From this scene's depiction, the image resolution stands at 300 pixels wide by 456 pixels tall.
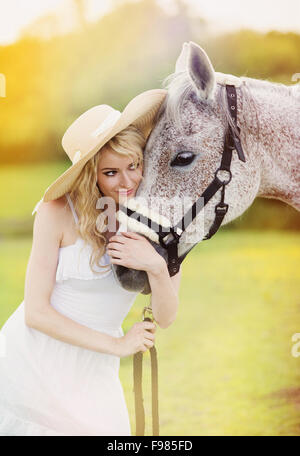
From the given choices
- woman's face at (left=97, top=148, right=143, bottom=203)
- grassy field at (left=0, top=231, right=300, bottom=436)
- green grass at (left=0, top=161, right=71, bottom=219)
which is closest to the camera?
woman's face at (left=97, top=148, right=143, bottom=203)

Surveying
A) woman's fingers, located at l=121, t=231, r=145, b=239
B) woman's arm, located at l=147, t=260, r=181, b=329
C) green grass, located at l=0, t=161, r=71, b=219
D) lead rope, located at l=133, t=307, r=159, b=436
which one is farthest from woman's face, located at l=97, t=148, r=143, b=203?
green grass, located at l=0, t=161, r=71, b=219

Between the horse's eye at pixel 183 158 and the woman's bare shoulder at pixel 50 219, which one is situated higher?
the horse's eye at pixel 183 158

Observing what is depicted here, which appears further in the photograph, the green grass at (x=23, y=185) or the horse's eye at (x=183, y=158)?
the green grass at (x=23, y=185)

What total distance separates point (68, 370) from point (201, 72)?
3.44 ft

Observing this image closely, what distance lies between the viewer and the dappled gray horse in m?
1.66

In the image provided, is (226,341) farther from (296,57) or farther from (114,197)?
(114,197)

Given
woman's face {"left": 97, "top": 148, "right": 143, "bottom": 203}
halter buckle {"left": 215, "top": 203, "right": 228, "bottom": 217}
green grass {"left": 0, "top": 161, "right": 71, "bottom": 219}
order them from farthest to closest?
green grass {"left": 0, "top": 161, "right": 71, "bottom": 219}, halter buckle {"left": 215, "top": 203, "right": 228, "bottom": 217}, woman's face {"left": 97, "top": 148, "right": 143, "bottom": 203}

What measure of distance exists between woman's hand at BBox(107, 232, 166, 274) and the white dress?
0.11 m

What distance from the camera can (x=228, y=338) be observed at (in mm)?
6609

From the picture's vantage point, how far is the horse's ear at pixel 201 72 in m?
1.52

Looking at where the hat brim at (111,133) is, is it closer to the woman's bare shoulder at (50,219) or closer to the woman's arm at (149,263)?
the woman's bare shoulder at (50,219)

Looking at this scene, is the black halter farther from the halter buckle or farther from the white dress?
the white dress

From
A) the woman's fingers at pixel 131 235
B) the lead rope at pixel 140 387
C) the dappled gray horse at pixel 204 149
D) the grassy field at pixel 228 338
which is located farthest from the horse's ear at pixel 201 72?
the grassy field at pixel 228 338

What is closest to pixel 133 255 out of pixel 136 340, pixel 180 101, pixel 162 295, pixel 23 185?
pixel 162 295
